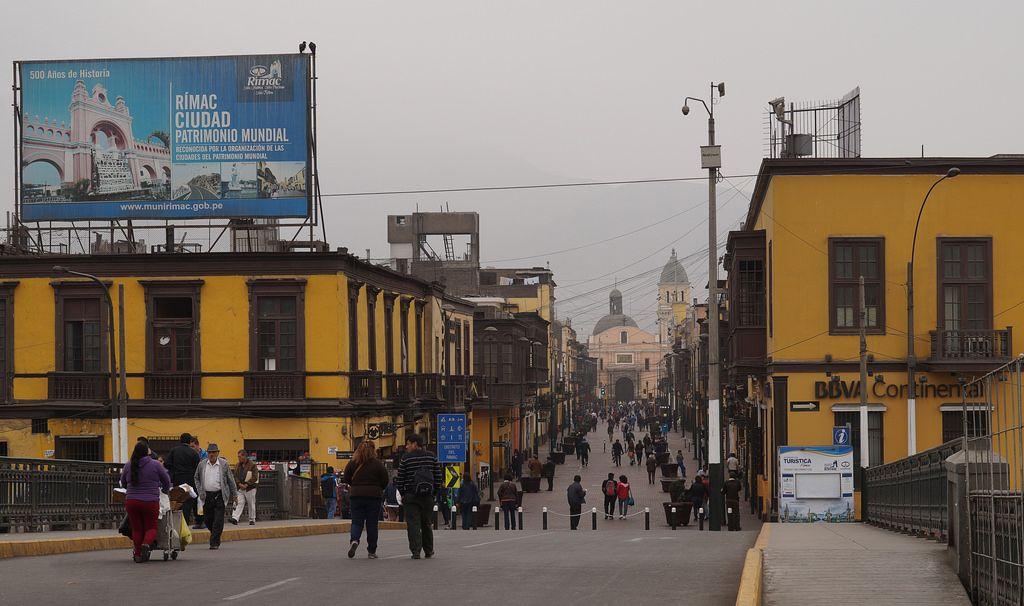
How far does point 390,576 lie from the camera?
44.0ft

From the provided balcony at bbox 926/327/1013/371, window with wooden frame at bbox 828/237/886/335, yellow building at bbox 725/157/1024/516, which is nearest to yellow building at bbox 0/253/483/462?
yellow building at bbox 725/157/1024/516

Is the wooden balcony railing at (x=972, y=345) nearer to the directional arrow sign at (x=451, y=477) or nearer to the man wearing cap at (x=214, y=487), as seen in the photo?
the directional arrow sign at (x=451, y=477)

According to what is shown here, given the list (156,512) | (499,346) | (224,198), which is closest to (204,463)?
(156,512)

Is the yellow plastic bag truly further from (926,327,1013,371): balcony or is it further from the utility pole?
(926,327,1013,371): balcony

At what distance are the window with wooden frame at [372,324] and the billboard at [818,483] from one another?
47.0ft

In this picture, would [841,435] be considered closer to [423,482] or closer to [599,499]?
[423,482]

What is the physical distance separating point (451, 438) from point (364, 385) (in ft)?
9.72

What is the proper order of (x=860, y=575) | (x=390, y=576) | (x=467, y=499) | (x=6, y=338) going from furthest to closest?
(x=6, y=338) < (x=467, y=499) < (x=390, y=576) < (x=860, y=575)

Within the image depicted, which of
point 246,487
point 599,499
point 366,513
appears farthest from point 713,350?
point 599,499

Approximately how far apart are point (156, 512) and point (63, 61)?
2582 centimetres

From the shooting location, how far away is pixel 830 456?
29.2 m

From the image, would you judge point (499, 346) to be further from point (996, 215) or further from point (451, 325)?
point (996, 215)

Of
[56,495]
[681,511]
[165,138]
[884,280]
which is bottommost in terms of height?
[681,511]

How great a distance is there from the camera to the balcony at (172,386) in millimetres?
35562
